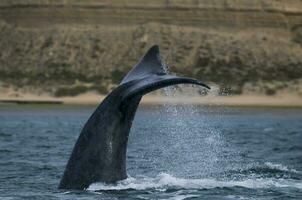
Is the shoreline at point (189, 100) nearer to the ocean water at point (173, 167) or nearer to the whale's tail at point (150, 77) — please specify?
the ocean water at point (173, 167)

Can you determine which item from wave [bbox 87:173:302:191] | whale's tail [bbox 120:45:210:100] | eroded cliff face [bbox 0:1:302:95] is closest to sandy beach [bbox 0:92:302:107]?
eroded cliff face [bbox 0:1:302:95]

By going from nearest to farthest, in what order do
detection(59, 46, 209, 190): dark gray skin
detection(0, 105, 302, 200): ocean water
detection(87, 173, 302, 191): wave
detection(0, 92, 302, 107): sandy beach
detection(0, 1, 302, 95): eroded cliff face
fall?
1. detection(59, 46, 209, 190): dark gray skin
2. detection(0, 105, 302, 200): ocean water
3. detection(87, 173, 302, 191): wave
4. detection(0, 92, 302, 107): sandy beach
5. detection(0, 1, 302, 95): eroded cliff face

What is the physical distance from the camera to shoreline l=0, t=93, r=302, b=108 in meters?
91.8

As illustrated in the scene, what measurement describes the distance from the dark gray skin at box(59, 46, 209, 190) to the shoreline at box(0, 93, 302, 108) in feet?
232

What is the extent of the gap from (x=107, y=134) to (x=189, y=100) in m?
75.8

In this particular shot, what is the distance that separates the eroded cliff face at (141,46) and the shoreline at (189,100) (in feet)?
7.29

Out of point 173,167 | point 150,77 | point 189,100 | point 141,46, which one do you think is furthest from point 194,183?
point 141,46

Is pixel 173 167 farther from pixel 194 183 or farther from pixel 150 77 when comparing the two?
pixel 150 77

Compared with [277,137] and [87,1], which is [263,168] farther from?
[87,1]

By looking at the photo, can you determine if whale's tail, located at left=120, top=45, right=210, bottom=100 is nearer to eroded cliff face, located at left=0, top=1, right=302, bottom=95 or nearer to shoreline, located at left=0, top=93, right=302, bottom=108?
shoreline, located at left=0, top=93, right=302, bottom=108

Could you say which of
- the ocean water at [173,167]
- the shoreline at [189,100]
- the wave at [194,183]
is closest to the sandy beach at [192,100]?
the shoreline at [189,100]

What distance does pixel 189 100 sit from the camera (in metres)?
→ 94.9

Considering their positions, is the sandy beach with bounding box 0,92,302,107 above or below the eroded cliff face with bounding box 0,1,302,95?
below

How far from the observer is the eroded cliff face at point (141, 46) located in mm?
102250
